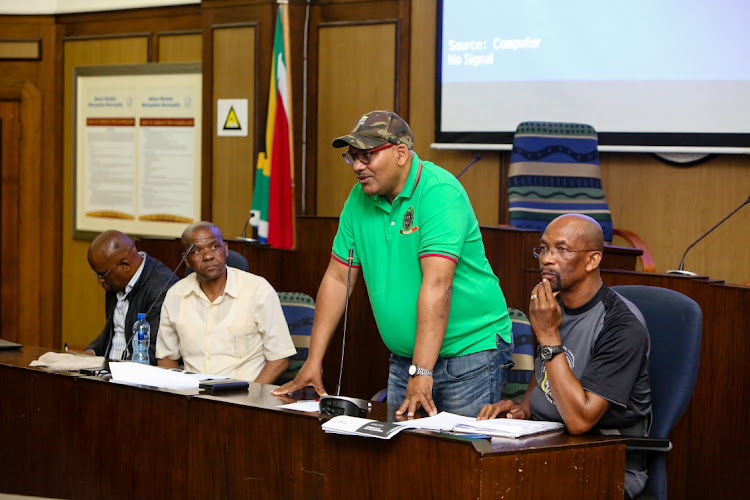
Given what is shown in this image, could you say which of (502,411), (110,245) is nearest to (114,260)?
(110,245)

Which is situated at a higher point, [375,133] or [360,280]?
[375,133]

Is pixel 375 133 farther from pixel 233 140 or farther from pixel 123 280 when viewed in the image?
pixel 233 140

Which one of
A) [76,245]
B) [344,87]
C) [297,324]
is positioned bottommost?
[297,324]

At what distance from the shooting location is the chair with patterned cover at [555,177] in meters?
4.68

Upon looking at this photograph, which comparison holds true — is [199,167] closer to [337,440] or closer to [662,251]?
[662,251]

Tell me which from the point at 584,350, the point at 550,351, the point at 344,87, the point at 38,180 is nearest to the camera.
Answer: the point at 550,351

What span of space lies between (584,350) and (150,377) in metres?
1.27

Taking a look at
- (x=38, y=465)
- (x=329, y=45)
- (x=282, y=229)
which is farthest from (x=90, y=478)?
(x=329, y=45)

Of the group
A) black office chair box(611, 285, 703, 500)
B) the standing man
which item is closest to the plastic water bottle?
the standing man

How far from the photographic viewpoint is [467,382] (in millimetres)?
2783

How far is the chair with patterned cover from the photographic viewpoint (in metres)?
4.68

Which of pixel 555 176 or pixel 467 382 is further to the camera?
pixel 555 176

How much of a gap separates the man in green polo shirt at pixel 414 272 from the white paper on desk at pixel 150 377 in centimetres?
29

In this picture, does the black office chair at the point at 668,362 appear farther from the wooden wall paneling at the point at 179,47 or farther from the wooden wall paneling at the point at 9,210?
the wooden wall paneling at the point at 9,210
